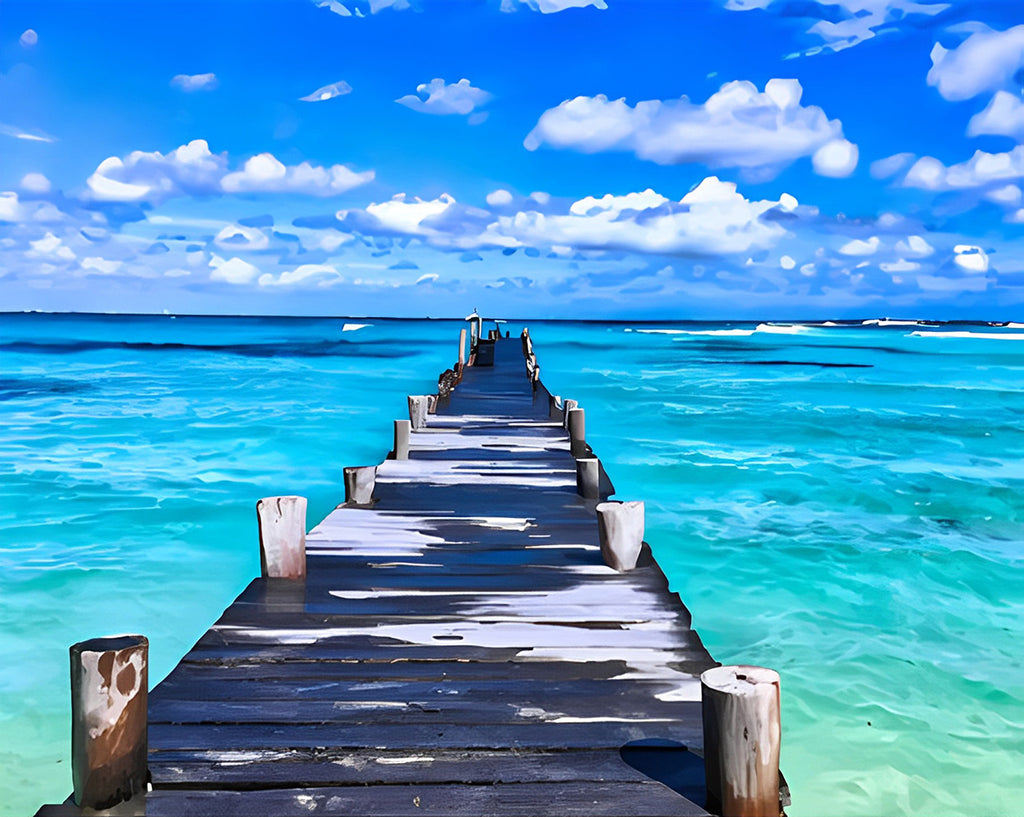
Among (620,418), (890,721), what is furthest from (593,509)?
(620,418)

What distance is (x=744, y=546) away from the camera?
1149cm

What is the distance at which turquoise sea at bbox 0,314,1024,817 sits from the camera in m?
6.25

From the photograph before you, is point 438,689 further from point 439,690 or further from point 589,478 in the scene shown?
point 589,478

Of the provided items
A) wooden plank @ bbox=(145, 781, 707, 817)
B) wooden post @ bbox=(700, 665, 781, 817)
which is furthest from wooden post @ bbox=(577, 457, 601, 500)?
wooden post @ bbox=(700, 665, 781, 817)

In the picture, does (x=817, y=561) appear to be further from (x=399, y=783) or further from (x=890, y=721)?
(x=399, y=783)

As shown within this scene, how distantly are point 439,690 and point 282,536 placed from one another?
1920 mm

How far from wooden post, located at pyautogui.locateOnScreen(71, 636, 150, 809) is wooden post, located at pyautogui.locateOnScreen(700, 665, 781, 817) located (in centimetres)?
200

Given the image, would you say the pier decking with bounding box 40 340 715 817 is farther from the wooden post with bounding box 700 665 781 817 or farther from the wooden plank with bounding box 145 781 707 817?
the wooden post with bounding box 700 665 781 817

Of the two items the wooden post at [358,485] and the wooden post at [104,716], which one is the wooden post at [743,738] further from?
the wooden post at [358,485]

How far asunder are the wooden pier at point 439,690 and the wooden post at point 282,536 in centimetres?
13

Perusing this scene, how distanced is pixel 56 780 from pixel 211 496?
9.92 m

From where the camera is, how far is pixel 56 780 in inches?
227

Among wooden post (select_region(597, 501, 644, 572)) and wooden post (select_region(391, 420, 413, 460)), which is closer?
wooden post (select_region(597, 501, 644, 572))

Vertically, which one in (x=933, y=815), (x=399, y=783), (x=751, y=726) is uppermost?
(x=751, y=726)
